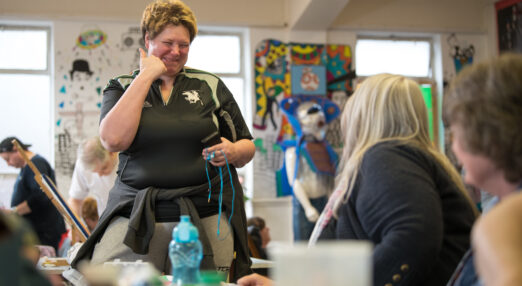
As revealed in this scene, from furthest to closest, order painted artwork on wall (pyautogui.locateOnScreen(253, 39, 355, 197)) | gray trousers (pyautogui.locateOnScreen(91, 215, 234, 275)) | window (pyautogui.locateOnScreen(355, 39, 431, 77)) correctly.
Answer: window (pyautogui.locateOnScreen(355, 39, 431, 77)), painted artwork on wall (pyautogui.locateOnScreen(253, 39, 355, 197)), gray trousers (pyautogui.locateOnScreen(91, 215, 234, 275))

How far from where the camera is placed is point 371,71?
6.77 meters

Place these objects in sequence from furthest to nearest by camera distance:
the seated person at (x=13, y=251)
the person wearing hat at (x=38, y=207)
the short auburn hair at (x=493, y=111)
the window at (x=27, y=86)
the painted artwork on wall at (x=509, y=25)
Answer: the painted artwork on wall at (x=509, y=25), the window at (x=27, y=86), the person wearing hat at (x=38, y=207), the short auburn hair at (x=493, y=111), the seated person at (x=13, y=251)

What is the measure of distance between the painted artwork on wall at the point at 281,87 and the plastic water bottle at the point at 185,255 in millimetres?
4822

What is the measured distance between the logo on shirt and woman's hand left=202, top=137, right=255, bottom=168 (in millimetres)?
152

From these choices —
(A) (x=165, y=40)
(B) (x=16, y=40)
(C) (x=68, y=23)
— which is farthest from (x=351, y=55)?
(A) (x=165, y=40)

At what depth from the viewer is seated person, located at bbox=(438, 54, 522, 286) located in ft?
2.70

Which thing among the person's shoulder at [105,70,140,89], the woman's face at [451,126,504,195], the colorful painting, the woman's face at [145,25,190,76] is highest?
the colorful painting

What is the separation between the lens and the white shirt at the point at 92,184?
141 inches

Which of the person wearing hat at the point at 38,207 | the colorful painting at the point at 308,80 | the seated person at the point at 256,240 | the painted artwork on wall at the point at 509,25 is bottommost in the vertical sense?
the seated person at the point at 256,240

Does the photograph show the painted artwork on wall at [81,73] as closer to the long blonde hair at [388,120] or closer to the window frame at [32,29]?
the window frame at [32,29]

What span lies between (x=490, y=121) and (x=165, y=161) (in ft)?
3.60

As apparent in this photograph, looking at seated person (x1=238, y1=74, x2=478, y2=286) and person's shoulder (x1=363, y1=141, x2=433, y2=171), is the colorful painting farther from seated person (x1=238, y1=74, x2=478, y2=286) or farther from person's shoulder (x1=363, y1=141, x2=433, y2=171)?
person's shoulder (x1=363, y1=141, x2=433, y2=171)

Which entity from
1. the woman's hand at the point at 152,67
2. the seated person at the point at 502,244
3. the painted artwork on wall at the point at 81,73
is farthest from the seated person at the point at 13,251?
the painted artwork on wall at the point at 81,73

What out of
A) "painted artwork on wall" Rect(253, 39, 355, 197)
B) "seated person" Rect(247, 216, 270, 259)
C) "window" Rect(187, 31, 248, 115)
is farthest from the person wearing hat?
"window" Rect(187, 31, 248, 115)
